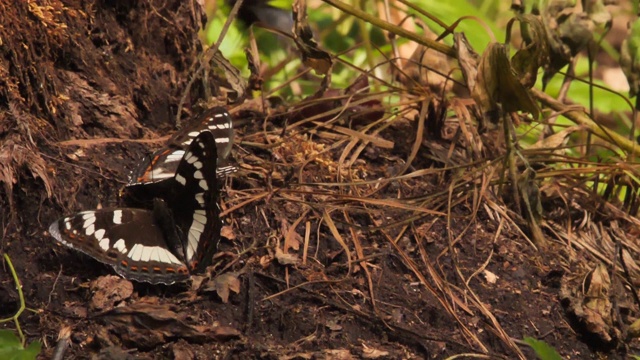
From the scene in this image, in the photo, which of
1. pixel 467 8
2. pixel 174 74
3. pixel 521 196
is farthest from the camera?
pixel 467 8

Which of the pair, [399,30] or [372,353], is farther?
[399,30]

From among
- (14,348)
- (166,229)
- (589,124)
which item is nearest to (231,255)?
(166,229)

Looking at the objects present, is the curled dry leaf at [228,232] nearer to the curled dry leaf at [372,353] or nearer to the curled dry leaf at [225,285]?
the curled dry leaf at [225,285]

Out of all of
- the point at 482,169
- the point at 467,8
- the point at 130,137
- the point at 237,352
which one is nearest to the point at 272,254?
the point at 237,352

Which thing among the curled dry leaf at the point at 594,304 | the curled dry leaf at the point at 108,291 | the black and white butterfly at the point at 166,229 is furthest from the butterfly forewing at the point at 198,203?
the curled dry leaf at the point at 594,304

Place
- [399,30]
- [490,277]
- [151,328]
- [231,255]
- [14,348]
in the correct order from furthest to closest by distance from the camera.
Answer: [399,30]
[490,277]
[231,255]
[151,328]
[14,348]

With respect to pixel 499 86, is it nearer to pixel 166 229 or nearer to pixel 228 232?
pixel 228 232

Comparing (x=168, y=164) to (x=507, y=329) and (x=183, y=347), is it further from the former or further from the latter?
(x=507, y=329)
